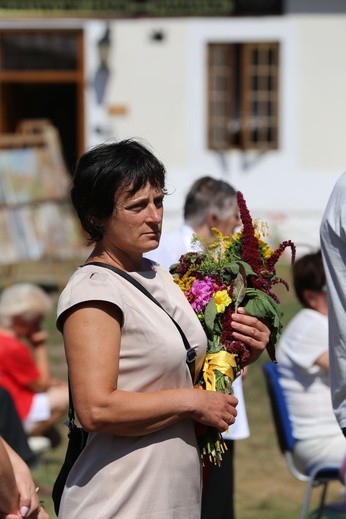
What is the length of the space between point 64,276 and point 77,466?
1135cm

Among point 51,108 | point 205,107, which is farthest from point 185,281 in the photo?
point 51,108

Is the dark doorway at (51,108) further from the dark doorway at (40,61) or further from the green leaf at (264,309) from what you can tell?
the green leaf at (264,309)

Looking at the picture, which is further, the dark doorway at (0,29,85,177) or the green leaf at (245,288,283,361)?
the dark doorway at (0,29,85,177)

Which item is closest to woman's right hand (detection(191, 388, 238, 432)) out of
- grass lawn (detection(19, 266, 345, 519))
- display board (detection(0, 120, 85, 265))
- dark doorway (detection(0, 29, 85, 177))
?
grass lawn (detection(19, 266, 345, 519))

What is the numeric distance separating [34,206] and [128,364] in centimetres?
1140

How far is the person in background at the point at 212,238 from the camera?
495 cm

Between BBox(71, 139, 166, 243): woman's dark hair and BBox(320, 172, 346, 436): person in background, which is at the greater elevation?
BBox(71, 139, 166, 243): woman's dark hair

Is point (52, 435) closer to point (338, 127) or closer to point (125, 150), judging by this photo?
point (125, 150)

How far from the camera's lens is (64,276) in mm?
14500

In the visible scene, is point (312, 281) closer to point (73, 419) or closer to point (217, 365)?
point (217, 365)

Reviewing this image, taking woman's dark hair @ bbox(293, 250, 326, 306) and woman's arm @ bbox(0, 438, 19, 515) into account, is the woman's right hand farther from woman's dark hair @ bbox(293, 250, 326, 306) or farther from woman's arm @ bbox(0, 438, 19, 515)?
woman's dark hair @ bbox(293, 250, 326, 306)

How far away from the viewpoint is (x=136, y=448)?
3164 mm

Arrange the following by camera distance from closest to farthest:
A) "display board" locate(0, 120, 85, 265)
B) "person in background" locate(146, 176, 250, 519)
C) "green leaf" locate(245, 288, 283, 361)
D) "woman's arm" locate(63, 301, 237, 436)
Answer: "woman's arm" locate(63, 301, 237, 436)
"green leaf" locate(245, 288, 283, 361)
"person in background" locate(146, 176, 250, 519)
"display board" locate(0, 120, 85, 265)

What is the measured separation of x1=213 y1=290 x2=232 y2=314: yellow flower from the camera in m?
3.41
